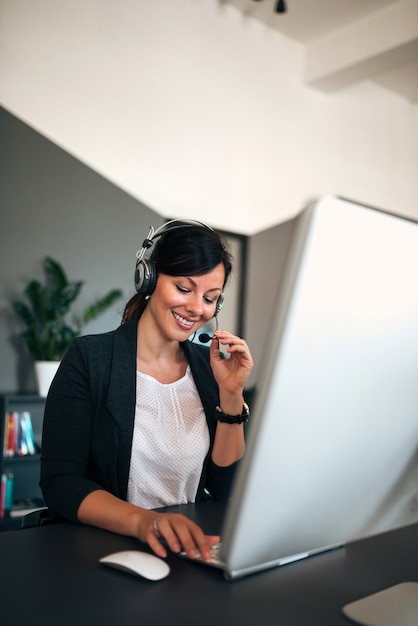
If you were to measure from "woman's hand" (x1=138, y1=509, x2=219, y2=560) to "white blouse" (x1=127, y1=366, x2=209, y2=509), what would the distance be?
504 mm

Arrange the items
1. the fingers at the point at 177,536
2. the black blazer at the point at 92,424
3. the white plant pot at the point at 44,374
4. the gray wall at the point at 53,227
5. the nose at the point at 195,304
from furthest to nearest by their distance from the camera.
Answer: the gray wall at the point at 53,227, the white plant pot at the point at 44,374, the nose at the point at 195,304, the black blazer at the point at 92,424, the fingers at the point at 177,536

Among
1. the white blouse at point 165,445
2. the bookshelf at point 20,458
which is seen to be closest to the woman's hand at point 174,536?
the white blouse at point 165,445

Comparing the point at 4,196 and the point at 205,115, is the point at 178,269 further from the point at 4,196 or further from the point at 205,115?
the point at 205,115

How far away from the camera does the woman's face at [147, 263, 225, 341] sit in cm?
160

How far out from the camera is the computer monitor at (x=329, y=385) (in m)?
0.61

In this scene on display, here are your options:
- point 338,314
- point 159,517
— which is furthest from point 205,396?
point 338,314

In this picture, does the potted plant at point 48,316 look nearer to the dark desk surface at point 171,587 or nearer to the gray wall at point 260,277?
the gray wall at point 260,277

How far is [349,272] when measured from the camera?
2.07ft

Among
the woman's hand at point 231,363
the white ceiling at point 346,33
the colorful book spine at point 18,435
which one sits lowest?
the colorful book spine at point 18,435

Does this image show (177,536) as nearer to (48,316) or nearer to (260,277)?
(48,316)

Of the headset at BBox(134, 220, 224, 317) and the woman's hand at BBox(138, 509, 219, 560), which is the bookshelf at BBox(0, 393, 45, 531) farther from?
the woman's hand at BBox(138, 509, 219, 560)

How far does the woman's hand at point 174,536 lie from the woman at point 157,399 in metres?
0.20

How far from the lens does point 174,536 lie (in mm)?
934

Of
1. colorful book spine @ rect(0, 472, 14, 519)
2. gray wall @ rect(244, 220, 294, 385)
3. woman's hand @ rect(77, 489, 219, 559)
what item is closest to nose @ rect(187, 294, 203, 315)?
woman's hand @ rect(77, 489, 219, 559)
